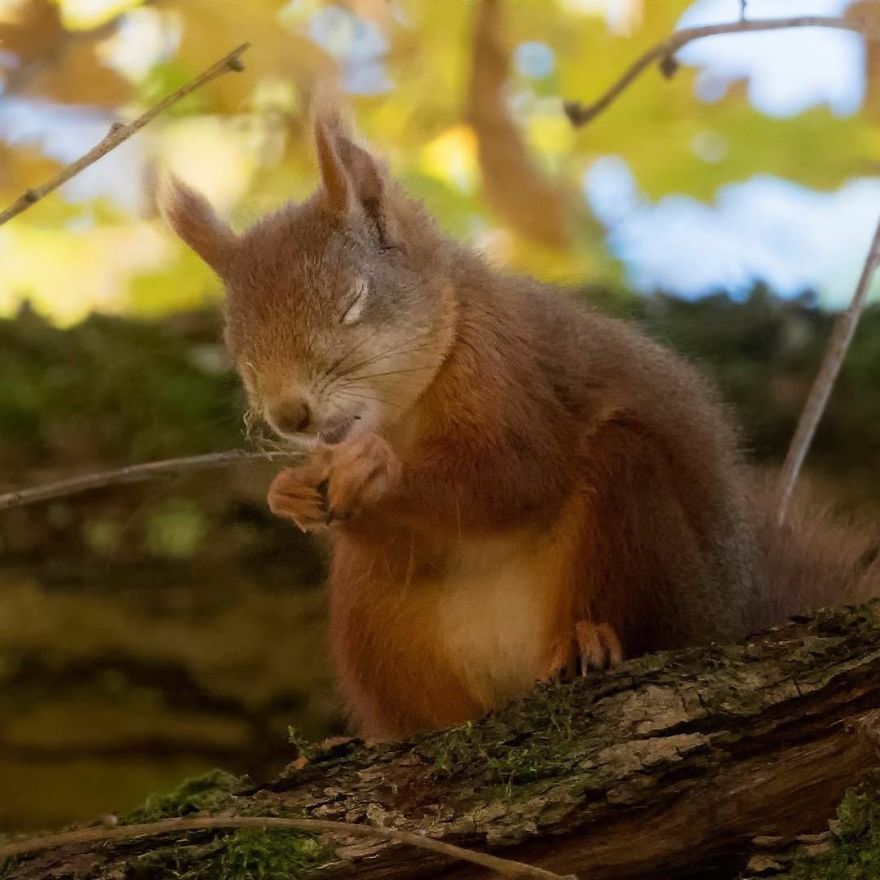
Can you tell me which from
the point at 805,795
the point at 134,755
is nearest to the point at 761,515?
the point at 805,795

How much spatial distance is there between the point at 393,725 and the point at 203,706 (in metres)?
0.71

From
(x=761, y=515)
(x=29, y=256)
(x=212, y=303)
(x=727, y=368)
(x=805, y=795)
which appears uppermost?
(x=29, y=256)

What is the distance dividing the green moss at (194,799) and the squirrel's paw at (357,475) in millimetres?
380

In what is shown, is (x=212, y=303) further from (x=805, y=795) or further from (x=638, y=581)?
(x=805, y=795)

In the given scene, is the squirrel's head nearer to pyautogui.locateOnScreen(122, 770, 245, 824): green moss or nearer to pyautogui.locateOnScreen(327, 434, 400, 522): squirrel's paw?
pyautogui.locateOnScreen(327, 434, 400, 522): squirrel's paw

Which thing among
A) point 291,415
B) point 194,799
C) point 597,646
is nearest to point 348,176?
point 291,415

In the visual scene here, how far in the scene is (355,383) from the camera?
5.61 ft

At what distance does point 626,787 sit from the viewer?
129cm

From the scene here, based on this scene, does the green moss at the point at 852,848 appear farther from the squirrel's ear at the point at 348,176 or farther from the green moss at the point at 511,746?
the squirrel's ear at the point at 348,176

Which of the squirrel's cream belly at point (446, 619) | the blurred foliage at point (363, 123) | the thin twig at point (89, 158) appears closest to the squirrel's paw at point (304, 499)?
the squirrel's cream belly at point (446, 619)

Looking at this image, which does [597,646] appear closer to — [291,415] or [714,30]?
[291,415]

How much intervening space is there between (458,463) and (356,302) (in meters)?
0.27

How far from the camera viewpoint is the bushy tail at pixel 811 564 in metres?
1.95

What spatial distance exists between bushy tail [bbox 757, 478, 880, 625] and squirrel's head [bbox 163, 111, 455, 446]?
26.4 inches
